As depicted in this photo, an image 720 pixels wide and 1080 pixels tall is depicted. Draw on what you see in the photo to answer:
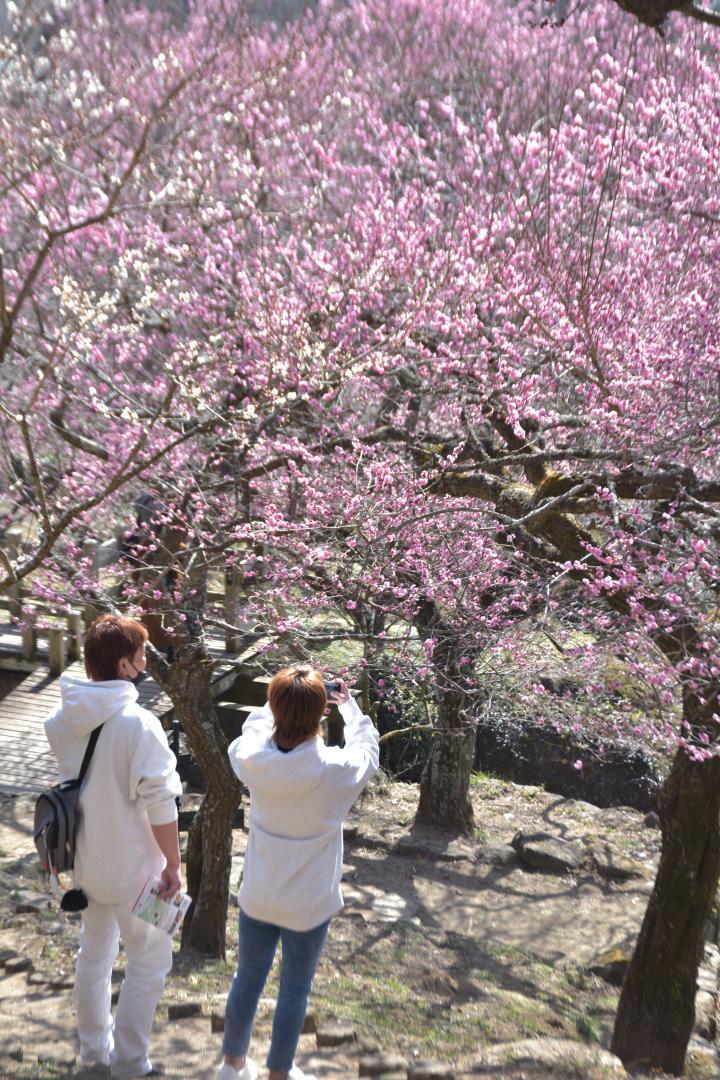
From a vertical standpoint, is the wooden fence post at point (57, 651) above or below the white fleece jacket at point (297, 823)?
above

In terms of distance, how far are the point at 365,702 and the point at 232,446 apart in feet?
11.2

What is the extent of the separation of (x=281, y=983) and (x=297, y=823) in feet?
1.68

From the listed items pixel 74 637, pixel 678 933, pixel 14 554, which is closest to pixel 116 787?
pixel 678 933

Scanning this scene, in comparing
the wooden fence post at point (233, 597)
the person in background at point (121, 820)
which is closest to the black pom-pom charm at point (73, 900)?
the person in background at point (121, 820)

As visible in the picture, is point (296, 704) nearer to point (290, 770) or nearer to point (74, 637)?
point (290, 770)

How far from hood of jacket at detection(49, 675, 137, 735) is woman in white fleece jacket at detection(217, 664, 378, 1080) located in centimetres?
38

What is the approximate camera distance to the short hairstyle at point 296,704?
2.73 metres

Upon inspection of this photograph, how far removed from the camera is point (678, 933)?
15.9 ft

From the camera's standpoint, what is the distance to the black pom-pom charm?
282 centimetres

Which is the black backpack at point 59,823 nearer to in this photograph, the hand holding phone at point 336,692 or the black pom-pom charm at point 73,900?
the black pom-pom charm at point 73,900

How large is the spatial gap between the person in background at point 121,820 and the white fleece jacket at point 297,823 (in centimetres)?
27

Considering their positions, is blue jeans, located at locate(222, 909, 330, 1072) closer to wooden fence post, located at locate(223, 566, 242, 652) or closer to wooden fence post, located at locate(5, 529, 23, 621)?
wooden fence post, located at locate(223, 566, 242, 652)

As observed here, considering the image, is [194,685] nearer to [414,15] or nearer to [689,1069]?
[689,1069]

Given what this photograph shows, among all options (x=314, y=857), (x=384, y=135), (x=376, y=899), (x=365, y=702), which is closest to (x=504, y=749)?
(x=365, y=702)
